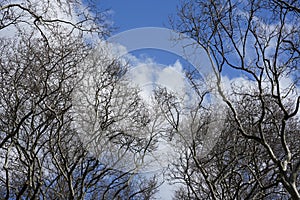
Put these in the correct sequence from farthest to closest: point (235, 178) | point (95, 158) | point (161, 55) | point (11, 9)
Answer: point (235, 178) < point (95, 158) < point (161, 55) < point (11, 9)

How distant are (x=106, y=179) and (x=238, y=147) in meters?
4.60

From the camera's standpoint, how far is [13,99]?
1122cm

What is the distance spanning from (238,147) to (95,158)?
4393 mm

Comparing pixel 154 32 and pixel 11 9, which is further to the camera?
pixel 154 32

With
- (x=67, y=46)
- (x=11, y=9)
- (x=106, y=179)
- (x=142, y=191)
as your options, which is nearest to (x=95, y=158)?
(x=106, y=179)

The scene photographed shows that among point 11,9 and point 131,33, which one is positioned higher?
point 131,33

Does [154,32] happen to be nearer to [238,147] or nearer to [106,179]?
[238,147]

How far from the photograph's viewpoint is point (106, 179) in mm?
14336

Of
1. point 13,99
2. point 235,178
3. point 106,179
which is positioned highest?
point 13,99

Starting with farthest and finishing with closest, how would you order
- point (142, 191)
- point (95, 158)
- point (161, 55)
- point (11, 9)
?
point (142, 191)
point (95, 158)
point (161, 55)
point (11, 9)

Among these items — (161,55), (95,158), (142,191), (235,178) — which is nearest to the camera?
(161,55)

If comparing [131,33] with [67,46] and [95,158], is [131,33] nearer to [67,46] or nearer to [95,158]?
[67,46]

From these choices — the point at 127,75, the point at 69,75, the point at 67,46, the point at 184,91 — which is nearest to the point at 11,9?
the point at 67,46

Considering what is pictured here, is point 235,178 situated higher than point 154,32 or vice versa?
point 154,32
